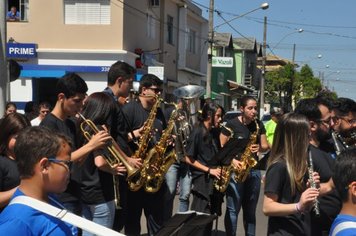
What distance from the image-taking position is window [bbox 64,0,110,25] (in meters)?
20.7

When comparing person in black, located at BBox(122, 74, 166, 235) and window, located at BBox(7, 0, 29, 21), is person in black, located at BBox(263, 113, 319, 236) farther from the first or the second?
window, located at BBox(7, 0, 29, 21)

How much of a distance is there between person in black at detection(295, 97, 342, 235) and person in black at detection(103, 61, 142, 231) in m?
1.73

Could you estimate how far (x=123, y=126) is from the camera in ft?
16.5

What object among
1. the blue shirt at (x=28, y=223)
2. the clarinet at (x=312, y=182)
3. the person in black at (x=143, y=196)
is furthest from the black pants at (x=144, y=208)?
the blue shirt at (x=28, y=223)

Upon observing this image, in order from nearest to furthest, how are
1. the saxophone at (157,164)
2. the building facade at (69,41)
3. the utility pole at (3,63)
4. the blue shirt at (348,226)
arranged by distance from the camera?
1. the blue shirt at (348,226)
2. the saxophone at (157,164)
3. the utility pole at (3,63)
4. the building facade at (69,41)

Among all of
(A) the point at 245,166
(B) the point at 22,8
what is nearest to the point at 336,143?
(A) the point at 245,166

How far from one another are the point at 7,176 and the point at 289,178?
1.92 meters

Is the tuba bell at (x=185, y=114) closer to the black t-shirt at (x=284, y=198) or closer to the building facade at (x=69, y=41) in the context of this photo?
the black t-shirt at (x=284, y=198)

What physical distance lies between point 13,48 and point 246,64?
3737 cm

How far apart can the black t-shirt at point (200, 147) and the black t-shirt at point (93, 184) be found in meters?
2.01

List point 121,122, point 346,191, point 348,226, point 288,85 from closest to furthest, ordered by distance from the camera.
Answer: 1. point 348,226
2. point 346,191
3. point 121,122
4. point 288,85

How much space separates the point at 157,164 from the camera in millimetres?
5520

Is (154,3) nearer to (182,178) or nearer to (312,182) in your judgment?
(182,178)

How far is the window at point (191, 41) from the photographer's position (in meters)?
31.8
